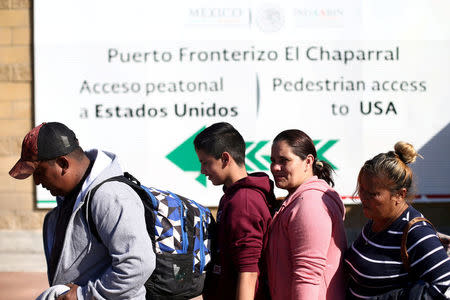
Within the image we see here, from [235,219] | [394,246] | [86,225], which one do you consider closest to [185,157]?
[235,219]

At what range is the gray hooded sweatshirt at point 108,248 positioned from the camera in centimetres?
223

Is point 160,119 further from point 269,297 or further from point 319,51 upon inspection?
point 269,297

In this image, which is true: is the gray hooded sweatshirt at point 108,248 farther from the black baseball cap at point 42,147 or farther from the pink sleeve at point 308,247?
the pink sleeve at point 308,247

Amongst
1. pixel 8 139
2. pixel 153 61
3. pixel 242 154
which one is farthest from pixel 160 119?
pixel 242 154

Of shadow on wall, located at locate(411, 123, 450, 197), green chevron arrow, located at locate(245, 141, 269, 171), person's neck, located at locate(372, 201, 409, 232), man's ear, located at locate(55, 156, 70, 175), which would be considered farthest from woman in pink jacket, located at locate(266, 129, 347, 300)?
shadow on wall, located at locate(411, 123, 450, 197)

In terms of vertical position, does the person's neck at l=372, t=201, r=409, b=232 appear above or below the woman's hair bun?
below

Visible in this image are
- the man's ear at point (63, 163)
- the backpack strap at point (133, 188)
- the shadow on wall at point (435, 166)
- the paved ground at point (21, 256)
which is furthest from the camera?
the shadow on wall at point (435, 166)

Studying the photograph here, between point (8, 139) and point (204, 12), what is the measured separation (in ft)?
9.33

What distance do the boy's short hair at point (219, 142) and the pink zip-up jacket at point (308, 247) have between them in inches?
15.2

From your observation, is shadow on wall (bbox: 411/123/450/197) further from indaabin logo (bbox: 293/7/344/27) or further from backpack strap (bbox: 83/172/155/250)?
backpack strap (bbox: 83/172/155/250)

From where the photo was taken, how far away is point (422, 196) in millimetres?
7328

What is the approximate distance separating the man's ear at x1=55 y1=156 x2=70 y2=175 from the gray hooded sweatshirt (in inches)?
4.1

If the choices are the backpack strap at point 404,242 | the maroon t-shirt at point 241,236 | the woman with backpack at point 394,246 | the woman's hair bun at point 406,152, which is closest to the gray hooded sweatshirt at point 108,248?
the maroon t-shirt at point 241,236

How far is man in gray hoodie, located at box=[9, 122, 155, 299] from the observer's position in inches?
88.0
